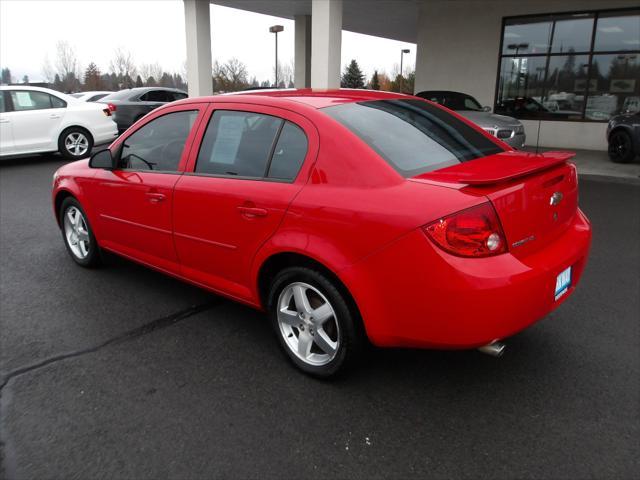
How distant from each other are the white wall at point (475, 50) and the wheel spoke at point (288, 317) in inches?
549

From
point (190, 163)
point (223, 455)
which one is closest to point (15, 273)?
point (190, 163)

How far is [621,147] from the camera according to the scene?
1176 centimetres

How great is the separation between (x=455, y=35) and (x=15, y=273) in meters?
14.8

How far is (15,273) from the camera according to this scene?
15.9 ft

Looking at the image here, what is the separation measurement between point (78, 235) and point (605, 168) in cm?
1045

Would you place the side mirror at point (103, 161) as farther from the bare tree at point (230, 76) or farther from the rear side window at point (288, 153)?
the bare tree at point (230, 76)

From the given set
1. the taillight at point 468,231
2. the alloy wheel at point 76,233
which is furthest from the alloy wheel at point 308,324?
the alloy wheel at point 76,233

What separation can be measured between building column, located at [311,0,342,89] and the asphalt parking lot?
337 inches

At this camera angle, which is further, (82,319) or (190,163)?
(82,319)

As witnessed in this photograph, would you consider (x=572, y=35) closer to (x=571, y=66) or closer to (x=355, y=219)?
(x=571, y=66)

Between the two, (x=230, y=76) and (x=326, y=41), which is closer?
(x=326, y=41)

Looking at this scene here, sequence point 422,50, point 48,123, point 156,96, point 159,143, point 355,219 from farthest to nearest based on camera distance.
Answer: point 422,50 < point 156,96 < point 48,123 < point 159,143 < point 355,219

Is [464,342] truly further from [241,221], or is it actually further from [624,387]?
[241,221]

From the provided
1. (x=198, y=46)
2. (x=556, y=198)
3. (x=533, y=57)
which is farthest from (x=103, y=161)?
(x=533, y=57)
